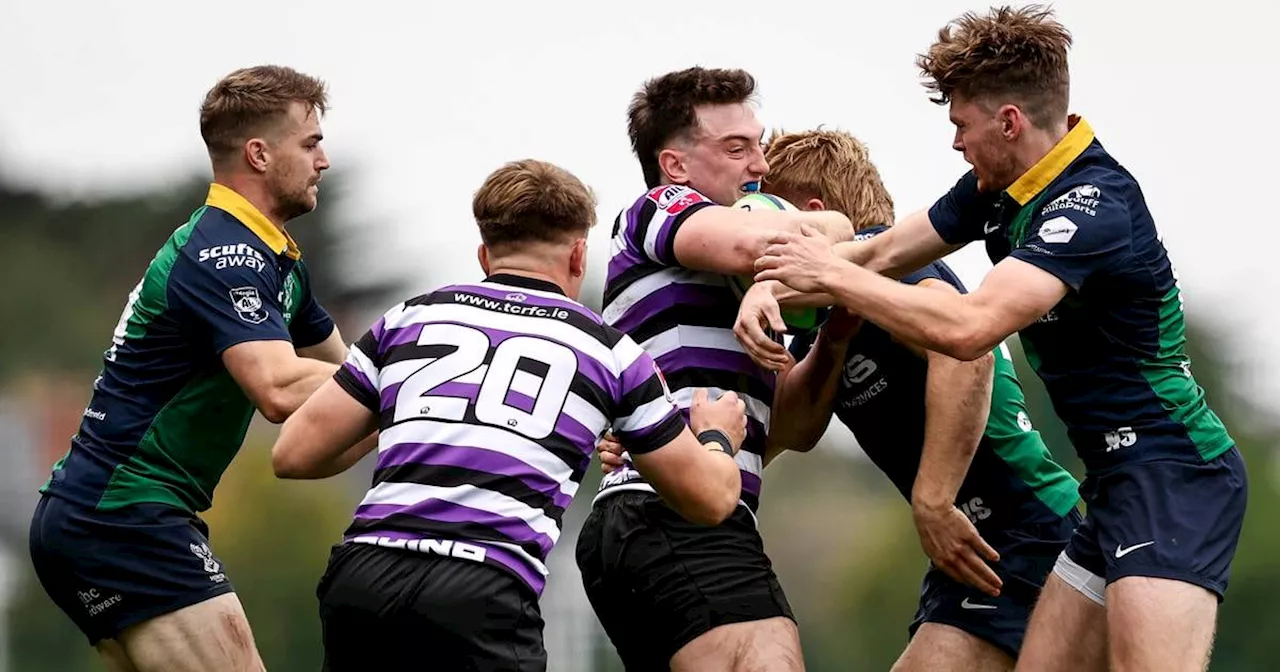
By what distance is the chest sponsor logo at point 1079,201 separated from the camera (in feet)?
23.5

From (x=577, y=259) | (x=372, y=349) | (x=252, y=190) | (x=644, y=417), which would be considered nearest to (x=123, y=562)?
(x=252, y=190)

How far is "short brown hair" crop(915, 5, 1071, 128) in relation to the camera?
24.4 feet

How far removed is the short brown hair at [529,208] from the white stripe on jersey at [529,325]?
341 mm

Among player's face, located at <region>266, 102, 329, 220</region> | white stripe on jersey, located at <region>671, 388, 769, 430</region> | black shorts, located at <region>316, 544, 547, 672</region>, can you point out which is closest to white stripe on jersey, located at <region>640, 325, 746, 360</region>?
white stripe on jersey, located at <region>671, 388, 769, 430</region>

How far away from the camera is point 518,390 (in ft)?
21.1

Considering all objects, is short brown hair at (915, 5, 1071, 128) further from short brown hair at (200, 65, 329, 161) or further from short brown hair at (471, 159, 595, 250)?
short brown hair at (200, 65, 329, 161)

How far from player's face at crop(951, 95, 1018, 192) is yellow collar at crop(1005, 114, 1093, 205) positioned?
0.09 m

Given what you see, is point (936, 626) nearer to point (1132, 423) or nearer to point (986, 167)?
point (1132, 423)

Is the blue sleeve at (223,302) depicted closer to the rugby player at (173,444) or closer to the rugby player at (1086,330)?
the rugby player at (173,444)

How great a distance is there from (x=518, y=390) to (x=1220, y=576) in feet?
8.94

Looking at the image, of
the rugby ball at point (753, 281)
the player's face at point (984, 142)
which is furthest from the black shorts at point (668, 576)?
the player's face at point (984, 142)

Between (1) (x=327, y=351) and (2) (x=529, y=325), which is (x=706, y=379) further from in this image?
(1) (x=327, y=351)

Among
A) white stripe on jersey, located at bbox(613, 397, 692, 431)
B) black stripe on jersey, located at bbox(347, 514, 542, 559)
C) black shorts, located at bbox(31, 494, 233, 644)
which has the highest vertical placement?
white stripe on jersey, located at bbox(613, 397, 692, 431)

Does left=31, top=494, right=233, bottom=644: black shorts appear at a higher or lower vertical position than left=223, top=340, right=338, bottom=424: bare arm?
lower
